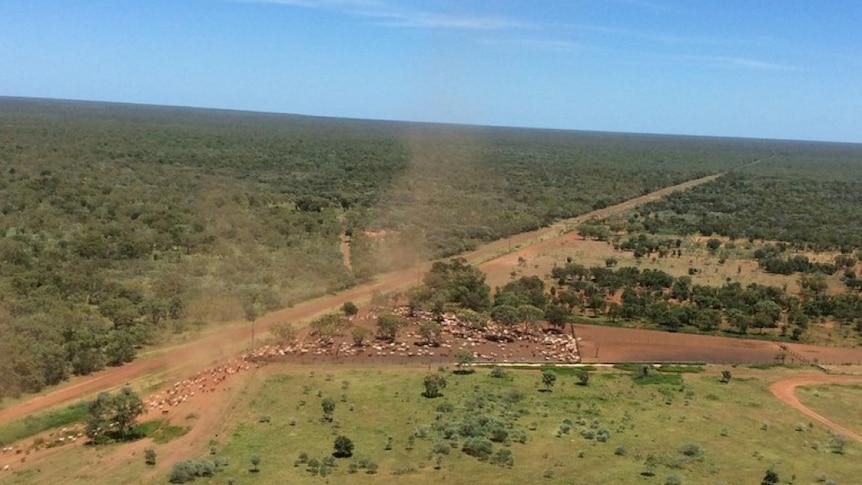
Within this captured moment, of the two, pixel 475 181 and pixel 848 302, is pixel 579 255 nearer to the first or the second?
pixel 848 302

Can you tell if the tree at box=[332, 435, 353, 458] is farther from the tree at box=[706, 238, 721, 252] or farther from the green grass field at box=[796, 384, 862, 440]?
the tree at box=[706, 238, 721, 252]

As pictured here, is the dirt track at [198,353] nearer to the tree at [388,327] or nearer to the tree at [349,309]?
the tree at [349,309]

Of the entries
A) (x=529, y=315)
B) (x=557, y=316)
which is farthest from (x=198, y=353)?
(x=557, y=316)

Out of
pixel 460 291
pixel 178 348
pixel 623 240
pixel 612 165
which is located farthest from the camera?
pixel 612 165

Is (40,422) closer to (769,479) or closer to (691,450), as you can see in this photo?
(691,450)

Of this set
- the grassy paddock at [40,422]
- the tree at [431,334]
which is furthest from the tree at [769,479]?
the grassy paddock at [40,422]

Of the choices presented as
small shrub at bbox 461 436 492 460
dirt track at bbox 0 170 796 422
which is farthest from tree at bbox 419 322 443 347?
small shrub at bbox 461 436 492 460

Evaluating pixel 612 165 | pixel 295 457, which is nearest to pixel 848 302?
pixel 295 457
